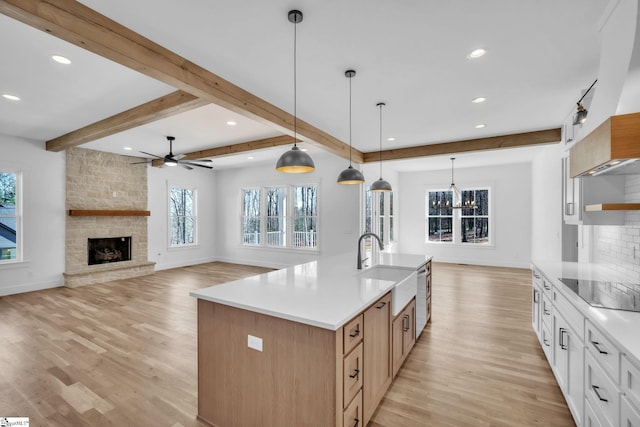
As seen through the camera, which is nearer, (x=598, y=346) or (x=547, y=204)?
(x=598, y=346)

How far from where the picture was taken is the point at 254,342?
1715 mm

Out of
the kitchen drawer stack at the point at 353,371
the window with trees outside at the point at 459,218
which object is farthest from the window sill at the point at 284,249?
the kitchen drawer stack at the point at 353,371

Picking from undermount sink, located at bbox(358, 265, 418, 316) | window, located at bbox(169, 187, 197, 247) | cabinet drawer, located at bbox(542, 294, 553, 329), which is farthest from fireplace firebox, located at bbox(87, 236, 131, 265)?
cabinet drawer, located at bbox(542, 294, 553, 329)

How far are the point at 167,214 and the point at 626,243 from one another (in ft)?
27.7

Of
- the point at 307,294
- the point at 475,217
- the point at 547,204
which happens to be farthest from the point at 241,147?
the point at 475,217

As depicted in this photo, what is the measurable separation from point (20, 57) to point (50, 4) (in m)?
1.35

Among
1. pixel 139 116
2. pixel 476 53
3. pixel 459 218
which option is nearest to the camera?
pixel 476 53

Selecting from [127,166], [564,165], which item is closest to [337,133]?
[564,165]

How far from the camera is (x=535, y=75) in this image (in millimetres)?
2830

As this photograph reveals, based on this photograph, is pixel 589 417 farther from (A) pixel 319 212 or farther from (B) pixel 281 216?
(B) pixel 281 216

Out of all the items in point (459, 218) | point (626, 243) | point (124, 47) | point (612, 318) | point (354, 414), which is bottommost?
point (354, 414)

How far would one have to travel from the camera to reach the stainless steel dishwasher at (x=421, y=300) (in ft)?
10.5

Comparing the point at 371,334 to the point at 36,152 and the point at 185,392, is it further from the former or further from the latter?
the point at 36,152

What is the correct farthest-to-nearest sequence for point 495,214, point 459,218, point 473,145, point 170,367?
point 459,218 < point 495,214 < point 473,145 < point 170,367
